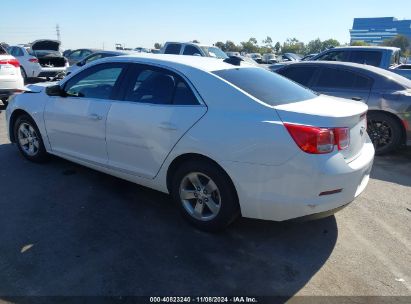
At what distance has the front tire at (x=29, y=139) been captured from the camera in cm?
512

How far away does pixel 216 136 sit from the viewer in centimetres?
322

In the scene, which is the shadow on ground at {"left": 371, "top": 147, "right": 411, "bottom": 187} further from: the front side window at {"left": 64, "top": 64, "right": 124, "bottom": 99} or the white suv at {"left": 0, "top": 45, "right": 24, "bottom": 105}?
the white suv at {"left": 0, "top": 45, "right": 24, "bottom": 105}

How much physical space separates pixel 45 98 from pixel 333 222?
381 cm

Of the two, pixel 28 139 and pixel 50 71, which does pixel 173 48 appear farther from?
pixel 28 139

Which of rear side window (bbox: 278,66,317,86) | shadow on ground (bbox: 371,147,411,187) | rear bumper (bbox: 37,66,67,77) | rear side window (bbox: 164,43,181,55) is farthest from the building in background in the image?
shadow on ground (bbox: 371,147,411,187)

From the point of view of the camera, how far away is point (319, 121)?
9.83 ft

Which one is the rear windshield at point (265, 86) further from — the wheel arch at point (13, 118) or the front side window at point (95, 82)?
the wheel arch at point (13, 118)

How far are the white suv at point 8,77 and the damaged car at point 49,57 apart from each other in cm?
586

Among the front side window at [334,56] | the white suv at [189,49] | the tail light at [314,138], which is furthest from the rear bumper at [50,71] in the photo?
the tail light at [314,138]

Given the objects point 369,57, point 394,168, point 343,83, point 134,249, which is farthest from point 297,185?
point 369,57

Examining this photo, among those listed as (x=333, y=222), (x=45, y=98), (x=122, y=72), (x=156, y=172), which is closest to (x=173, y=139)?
(x=156, y=172)

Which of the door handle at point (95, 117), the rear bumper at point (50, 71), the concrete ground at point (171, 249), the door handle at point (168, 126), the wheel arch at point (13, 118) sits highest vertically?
the door handle at point (168, 126)

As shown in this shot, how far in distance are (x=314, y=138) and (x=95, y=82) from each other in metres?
2.70

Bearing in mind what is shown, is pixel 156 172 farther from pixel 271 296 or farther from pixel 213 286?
pixel 271 296
